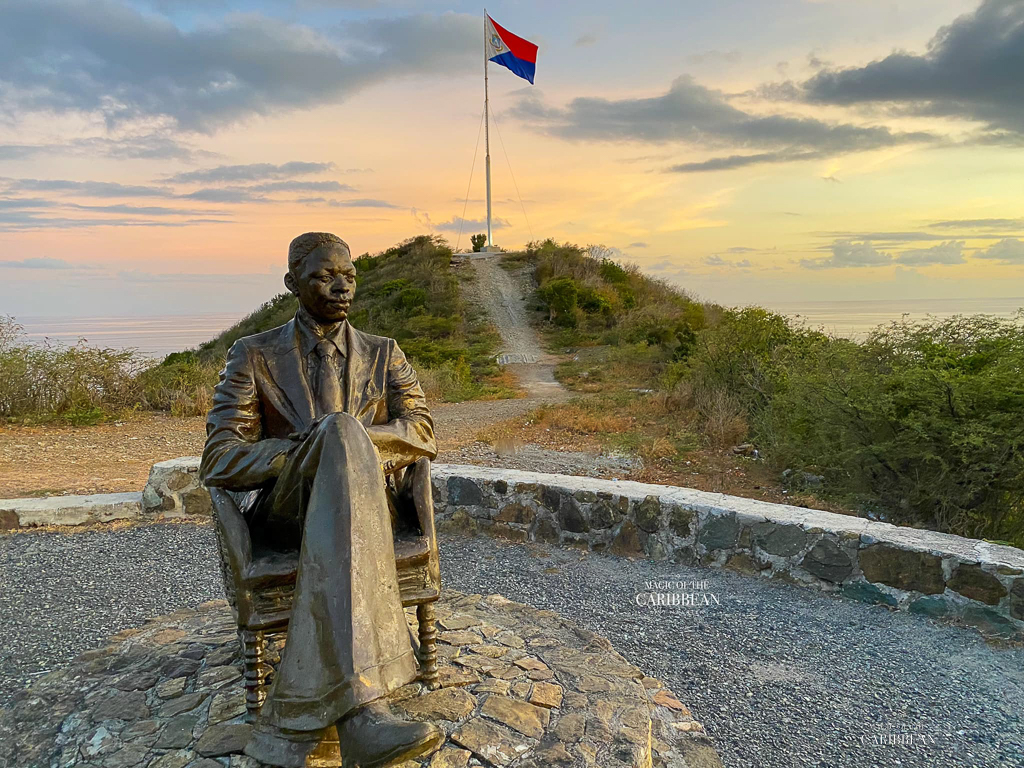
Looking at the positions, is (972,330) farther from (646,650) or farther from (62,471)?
(62,471)

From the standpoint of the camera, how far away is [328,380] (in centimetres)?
259

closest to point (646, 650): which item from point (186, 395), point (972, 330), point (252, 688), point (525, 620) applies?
point (525, 620)

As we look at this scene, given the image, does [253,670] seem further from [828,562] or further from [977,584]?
[977,584]

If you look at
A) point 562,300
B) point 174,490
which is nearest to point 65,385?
point 174,490

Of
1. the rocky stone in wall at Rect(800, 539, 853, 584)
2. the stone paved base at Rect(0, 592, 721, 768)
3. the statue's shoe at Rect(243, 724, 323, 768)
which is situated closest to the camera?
the statue's shoe at Rect(243, 724, 323, 768)

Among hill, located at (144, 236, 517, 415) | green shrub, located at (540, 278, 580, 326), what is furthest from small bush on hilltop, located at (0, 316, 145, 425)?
green shrub, located at (540, 278, 580, 326)

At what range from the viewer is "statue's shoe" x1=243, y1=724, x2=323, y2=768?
208cm

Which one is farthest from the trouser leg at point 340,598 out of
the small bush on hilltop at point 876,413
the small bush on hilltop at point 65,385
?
the small bush on hilltop at point 65,385

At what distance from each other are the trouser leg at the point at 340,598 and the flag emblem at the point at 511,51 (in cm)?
2057

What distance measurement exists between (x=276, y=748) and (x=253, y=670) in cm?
31

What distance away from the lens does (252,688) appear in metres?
2.38

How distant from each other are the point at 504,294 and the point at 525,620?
21.9 m

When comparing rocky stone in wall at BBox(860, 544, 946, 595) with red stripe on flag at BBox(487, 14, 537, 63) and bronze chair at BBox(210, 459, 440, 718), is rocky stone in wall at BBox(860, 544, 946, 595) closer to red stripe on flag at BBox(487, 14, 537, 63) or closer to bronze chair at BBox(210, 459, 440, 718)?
bronze chair at BBox(210, 459, 440, 718)

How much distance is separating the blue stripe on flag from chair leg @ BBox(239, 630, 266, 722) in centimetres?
2071
